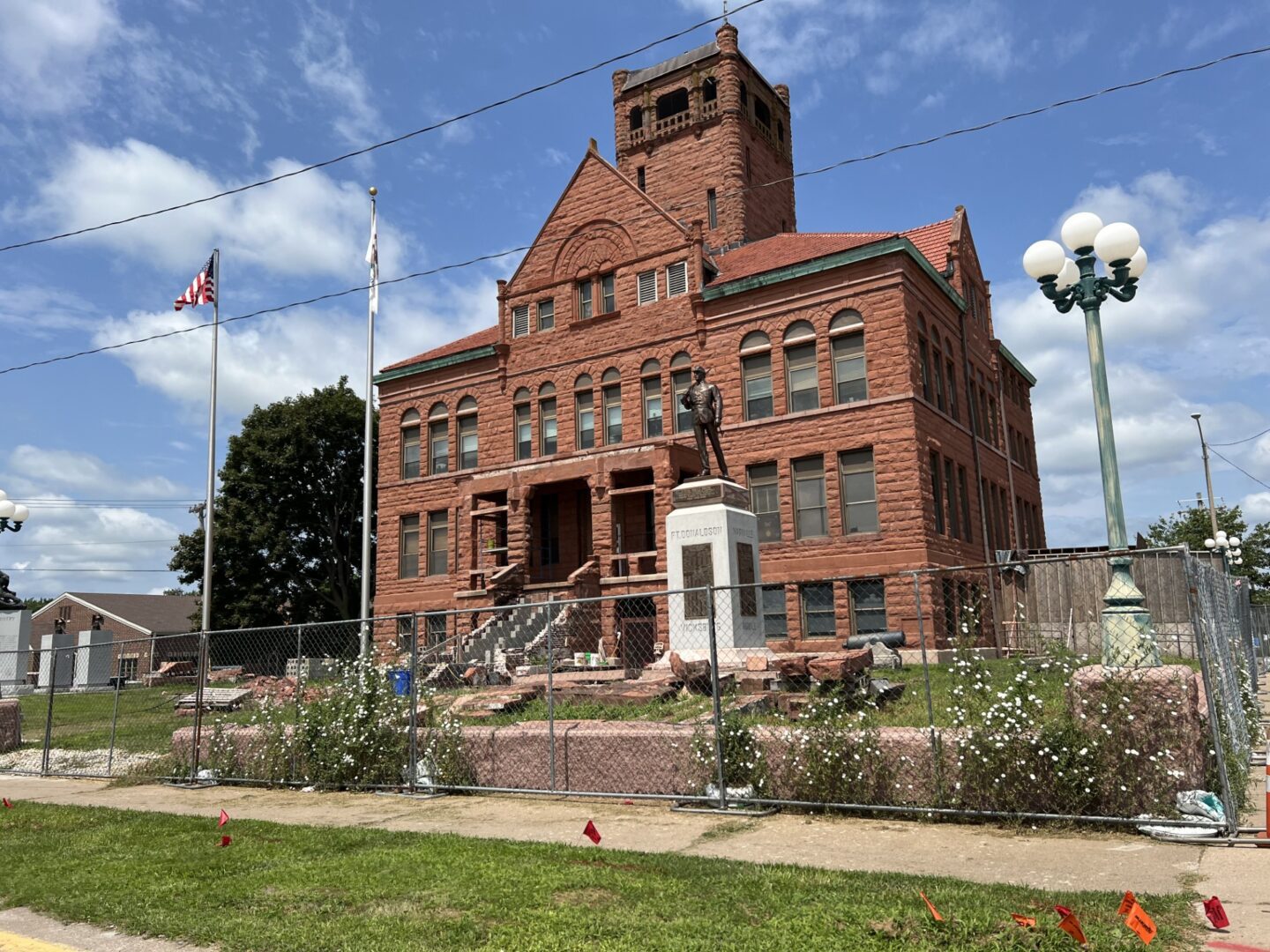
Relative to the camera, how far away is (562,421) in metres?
32.6

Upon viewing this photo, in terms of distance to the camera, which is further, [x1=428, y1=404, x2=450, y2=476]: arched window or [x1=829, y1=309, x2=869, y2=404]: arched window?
[x1=428, y1=404, x2=450, y2=476]: arched window

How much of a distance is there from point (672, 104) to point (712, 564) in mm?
26365

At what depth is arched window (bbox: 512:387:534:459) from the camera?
33562mm

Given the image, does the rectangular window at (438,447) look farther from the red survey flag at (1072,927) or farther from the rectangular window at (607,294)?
the red survey flag at (1072,927)

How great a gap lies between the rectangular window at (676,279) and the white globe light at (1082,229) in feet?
63.6

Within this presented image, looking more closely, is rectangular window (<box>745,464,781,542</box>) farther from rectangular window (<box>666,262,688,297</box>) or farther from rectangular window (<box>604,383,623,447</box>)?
rectangular window (<box>666,262,688,297</box>)

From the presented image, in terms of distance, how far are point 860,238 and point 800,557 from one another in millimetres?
9712

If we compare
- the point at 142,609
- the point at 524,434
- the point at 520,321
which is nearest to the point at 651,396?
the point at 524,434

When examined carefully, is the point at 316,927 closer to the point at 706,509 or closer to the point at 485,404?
the point at 706,509

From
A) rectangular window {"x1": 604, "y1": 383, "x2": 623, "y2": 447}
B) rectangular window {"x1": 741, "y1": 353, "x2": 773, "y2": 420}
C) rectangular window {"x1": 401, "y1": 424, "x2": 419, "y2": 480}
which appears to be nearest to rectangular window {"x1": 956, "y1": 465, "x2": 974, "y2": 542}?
rectangular window {"x1": 741, "y1": 353, "x2": 773, "y2": 420}

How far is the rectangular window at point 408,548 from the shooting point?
35.7 m

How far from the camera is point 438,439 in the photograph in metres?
36.2

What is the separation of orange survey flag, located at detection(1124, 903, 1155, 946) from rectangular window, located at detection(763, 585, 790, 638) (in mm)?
22430

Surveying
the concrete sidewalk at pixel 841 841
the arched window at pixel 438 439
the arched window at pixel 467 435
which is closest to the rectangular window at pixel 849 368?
the arched window at pixel 467 435
